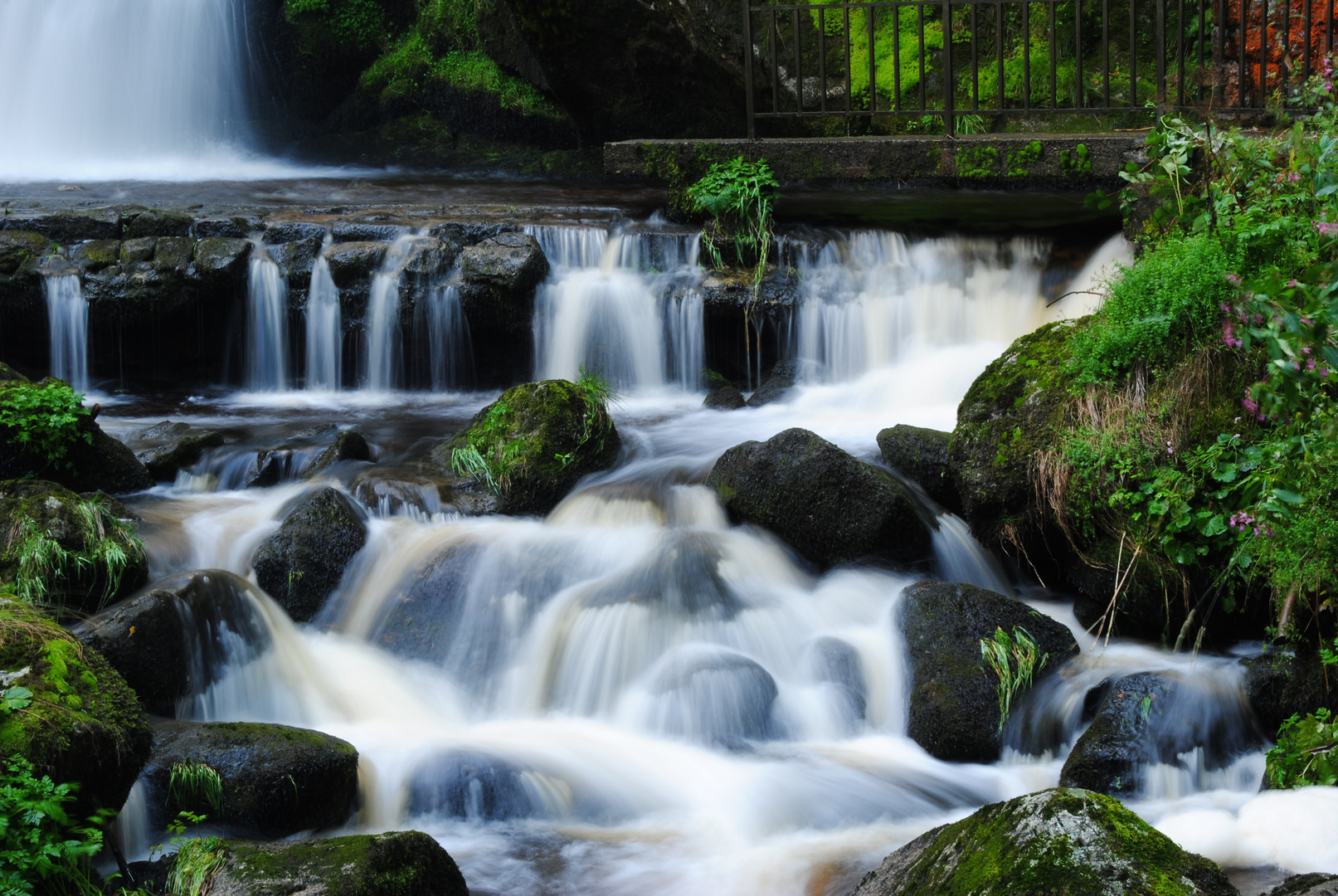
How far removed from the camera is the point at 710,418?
337 inches

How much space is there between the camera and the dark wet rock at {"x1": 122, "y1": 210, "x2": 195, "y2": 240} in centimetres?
1012

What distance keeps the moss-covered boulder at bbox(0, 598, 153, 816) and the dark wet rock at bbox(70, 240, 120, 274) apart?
668 cm

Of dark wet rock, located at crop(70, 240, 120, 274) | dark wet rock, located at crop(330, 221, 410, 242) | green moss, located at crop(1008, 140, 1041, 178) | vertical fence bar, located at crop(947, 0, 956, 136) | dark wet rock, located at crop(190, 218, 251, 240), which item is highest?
vertical fence bar, located at crop(947, 0, 956, 136)

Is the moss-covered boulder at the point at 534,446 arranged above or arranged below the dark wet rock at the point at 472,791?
above

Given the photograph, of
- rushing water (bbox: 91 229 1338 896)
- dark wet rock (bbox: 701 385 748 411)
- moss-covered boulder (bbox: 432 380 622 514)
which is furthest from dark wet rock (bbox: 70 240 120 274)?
dark wet rock (bbox: 701 385 748 411)

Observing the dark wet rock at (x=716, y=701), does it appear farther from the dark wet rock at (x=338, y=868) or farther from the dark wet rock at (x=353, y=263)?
the dark wet rock at (x=353, y=263)

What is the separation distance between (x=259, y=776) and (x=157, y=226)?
7.55 m

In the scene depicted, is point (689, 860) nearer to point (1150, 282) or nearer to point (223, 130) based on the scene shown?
point (1150, 282)

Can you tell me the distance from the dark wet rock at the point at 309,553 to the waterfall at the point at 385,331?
3.45 meters

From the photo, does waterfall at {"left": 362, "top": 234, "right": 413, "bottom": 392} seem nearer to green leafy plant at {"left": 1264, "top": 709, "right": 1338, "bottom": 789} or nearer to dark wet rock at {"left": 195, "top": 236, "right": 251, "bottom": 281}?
dark wet rock at {"left": 195, "top": 236, "right": 251, "bottom": 281}

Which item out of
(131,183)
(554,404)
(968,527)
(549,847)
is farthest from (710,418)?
(131,183)

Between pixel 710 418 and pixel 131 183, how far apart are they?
9.15 m

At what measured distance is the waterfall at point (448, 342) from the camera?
9.44 metres

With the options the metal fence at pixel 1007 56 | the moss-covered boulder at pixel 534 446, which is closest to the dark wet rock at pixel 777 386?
the moss-covered boulder at pixel 534 446
